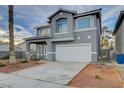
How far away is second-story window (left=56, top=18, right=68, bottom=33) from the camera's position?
17.3 m

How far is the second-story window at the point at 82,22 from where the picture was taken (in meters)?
15.6

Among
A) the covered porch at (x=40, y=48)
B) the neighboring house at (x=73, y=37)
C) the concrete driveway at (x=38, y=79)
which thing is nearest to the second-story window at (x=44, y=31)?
the covered porch at (x=40, y=48)

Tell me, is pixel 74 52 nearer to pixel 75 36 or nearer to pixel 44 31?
pixel 75 36

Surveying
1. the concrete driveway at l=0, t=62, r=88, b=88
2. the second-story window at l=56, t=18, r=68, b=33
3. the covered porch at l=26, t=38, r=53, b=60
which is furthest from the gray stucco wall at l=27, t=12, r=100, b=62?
the concrete driveway at l=0, t=62, r=88, b=88

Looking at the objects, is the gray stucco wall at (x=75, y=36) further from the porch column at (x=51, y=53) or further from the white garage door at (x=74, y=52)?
the white garage door at (x=74, y=52)

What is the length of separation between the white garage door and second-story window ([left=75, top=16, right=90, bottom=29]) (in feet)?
7.58

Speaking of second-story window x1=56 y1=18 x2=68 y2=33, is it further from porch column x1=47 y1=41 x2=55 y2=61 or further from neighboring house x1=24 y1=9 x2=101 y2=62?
porch column x1=47 y1=41 x2=55 y2=61

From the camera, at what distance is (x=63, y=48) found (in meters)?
17.3

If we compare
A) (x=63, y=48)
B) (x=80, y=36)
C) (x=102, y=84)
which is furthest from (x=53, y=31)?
(x=102, y=84)

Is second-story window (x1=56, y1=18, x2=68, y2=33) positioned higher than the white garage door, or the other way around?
second-story window (x1=56, y1=18, x2=68, y2=33)

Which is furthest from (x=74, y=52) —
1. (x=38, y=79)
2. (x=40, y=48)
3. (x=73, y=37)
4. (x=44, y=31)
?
(x=38, y=79)

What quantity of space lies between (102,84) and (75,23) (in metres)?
11.0

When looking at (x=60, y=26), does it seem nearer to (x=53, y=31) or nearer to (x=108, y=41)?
(x=53, y=31)

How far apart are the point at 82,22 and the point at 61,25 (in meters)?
3.04
